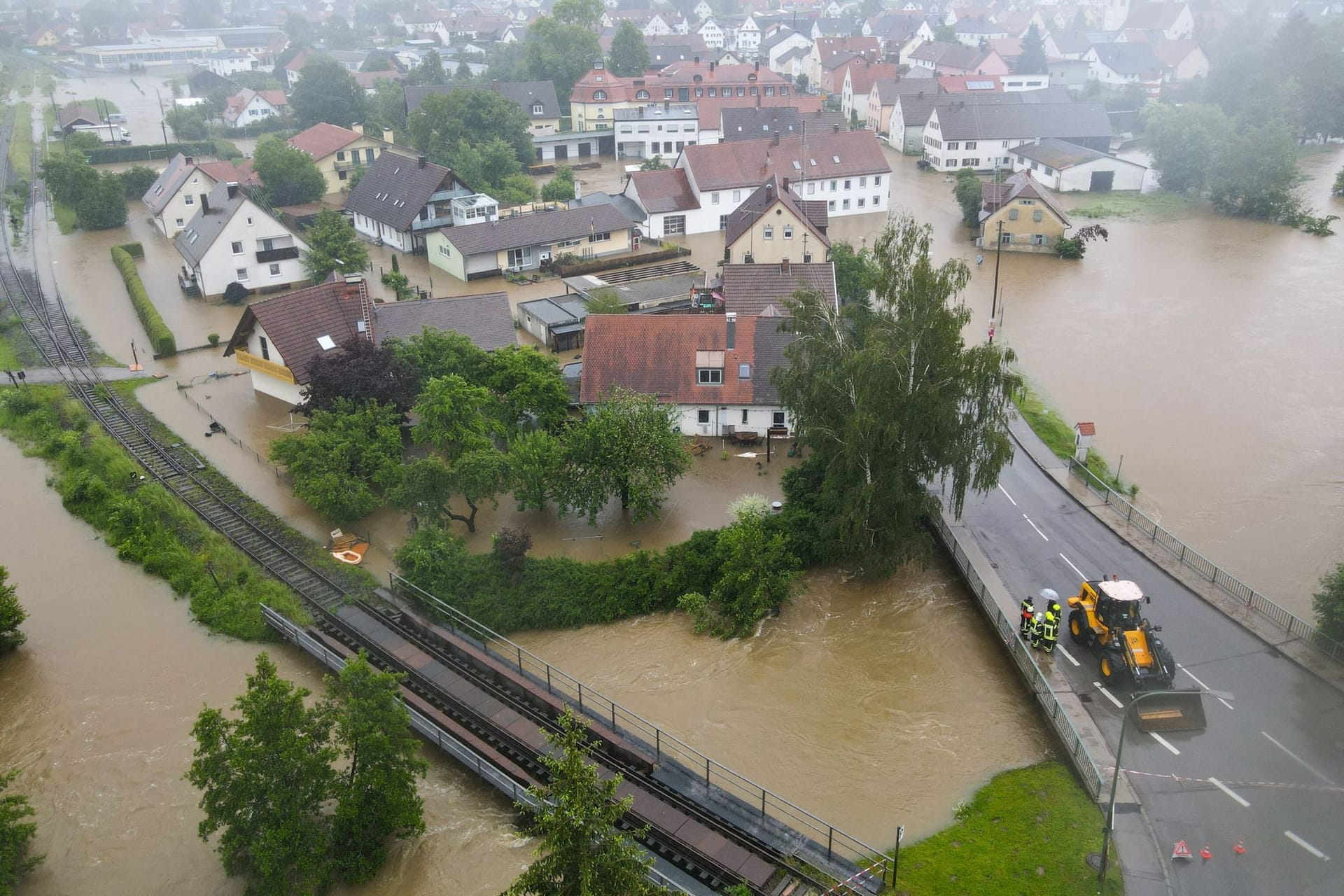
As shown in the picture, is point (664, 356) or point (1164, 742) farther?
point (664, 356)

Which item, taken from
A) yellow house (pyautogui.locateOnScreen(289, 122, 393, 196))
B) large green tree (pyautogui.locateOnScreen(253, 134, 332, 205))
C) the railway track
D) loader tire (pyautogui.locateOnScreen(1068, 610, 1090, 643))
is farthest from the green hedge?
loader tire (pyautogui.locateOnScreen(1068, 610, 1090, 643))

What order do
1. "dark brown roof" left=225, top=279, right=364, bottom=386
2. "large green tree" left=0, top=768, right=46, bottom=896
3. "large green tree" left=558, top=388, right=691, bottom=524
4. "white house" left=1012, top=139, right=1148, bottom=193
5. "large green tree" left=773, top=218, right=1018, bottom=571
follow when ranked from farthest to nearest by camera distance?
"white house" left=1012, top=139, right=1148, bottom=193, "dark brown roof" left=225, top=279, right=364, bottom=386, "large green tree" left=558, top=388, right=691, bottom=524, "large green tree" left=773, top=218, right=1018, bottom=571, "large green tree" left=0, top=768, right=46, bottom=896

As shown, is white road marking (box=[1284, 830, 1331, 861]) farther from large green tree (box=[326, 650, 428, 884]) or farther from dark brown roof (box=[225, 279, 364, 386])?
dark brown roof (box=[225, 279, 364, 386])

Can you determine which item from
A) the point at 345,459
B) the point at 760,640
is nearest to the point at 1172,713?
the point at 760,640

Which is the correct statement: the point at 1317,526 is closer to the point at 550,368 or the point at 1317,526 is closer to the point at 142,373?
the point at 550,368

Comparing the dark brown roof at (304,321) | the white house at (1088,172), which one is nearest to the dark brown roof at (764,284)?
the dark brown roof at (304,321)

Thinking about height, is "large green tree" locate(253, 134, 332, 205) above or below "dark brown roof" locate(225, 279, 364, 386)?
above

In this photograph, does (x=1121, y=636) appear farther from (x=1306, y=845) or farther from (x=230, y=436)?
(x=230, y=436)
